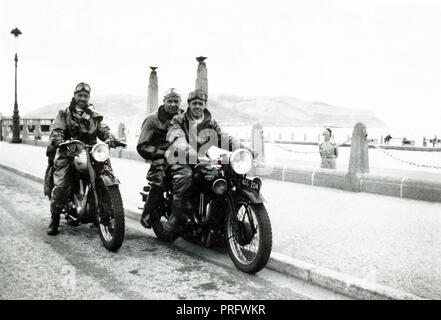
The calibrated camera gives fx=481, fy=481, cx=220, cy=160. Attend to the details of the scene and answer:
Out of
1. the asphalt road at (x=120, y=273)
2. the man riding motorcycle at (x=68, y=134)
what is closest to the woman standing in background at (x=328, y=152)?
the asphalt road at (x=120, y=273)

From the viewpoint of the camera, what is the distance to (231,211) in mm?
4684

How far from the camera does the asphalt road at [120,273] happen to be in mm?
3986

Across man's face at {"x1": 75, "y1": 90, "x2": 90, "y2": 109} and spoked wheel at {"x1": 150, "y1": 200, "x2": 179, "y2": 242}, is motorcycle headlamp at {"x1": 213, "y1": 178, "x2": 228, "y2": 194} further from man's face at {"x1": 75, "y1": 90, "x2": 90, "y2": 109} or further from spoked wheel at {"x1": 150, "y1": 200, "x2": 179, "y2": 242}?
man's face at {"x1": 75, "y1": 90, "x2": 90, "y2": 109}

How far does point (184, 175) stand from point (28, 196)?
18.2 ft

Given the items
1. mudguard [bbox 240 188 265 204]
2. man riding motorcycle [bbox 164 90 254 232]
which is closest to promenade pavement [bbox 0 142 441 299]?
A: mudguard [bbox 240 188 265 204]

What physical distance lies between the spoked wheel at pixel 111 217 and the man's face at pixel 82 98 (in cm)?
130

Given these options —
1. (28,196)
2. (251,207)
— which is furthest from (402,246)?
(28,196)

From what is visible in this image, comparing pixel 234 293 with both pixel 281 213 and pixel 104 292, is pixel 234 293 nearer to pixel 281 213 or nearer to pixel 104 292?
pixel 104 292

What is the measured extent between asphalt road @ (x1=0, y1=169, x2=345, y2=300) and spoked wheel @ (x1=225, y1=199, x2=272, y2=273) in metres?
0.13

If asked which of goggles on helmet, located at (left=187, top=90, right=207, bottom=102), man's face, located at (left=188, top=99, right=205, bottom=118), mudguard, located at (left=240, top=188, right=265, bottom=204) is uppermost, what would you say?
goggles on helmet, located at (left=187, top=90, right=207, bottom=102)

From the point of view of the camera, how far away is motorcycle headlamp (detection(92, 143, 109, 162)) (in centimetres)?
527

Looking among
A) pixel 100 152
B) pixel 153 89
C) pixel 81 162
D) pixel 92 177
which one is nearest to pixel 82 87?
pixel 81 162

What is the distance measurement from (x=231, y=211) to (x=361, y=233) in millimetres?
2229
